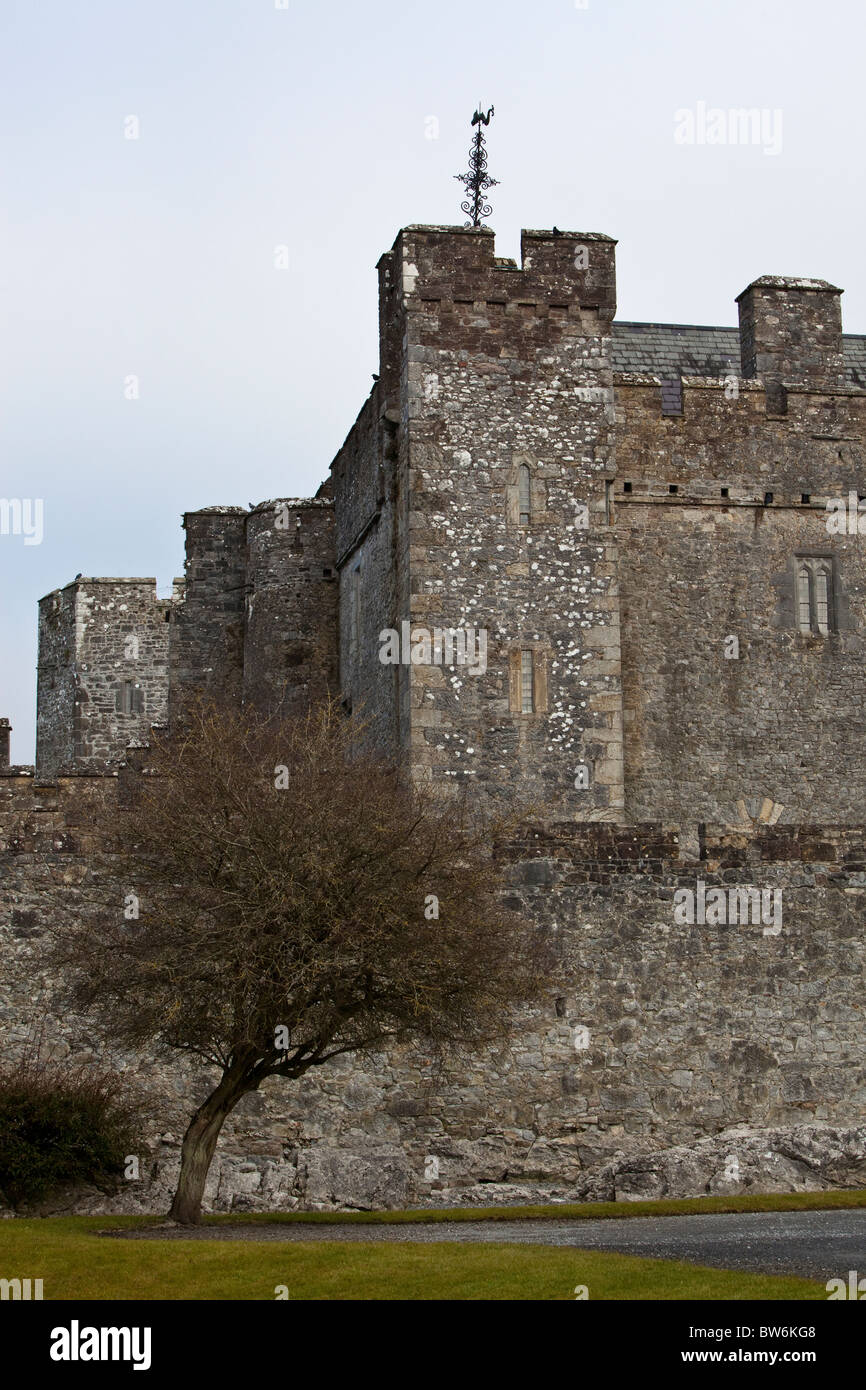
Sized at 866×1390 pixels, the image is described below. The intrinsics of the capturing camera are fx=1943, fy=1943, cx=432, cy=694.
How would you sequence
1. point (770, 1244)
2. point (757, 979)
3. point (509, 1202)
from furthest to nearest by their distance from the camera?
point (757, 979), point (509, 1202), point (770, 1244)

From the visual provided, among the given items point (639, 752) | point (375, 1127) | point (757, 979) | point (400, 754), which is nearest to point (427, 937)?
point (375, 1127)

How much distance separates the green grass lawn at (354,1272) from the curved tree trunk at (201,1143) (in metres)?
2.18

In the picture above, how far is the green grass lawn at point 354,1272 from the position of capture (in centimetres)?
1304

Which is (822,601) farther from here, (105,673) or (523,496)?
(105,673)

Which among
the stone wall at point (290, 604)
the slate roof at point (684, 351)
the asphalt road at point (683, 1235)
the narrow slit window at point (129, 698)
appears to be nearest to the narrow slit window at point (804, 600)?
the slate roof at point (684, 351)

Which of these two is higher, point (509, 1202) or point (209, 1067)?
point (209, 1067)

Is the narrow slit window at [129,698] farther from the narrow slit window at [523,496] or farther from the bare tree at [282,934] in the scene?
the bare tree at [282,934]

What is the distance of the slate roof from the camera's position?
3403 cm

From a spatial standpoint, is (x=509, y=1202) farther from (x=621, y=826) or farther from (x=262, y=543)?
(x=262, y=543)

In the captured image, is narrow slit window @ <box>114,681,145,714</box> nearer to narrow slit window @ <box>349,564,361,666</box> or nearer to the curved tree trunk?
narrow slit window @ <box>349,564,361,666</box>

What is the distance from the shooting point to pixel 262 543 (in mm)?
34969
